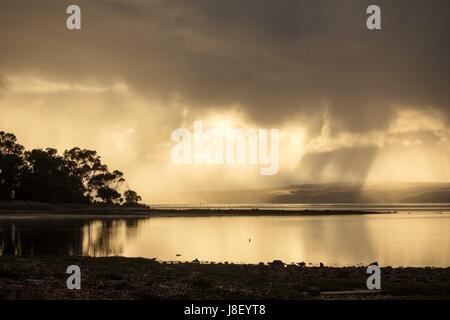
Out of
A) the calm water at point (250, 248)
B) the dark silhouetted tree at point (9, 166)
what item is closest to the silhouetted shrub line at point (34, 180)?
the dark silhouetted tree at point (9, 166)

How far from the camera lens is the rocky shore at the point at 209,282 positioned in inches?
824

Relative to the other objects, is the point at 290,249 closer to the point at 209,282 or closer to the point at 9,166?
the point at 209,282

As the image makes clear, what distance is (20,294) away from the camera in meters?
18.5

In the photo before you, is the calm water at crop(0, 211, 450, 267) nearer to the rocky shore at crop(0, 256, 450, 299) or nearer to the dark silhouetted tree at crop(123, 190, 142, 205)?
the rocky shore at crop(0, 256, 450, 299)

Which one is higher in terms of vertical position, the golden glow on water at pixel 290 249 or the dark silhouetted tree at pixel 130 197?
the dark silhouetted tree at pixel 130 197

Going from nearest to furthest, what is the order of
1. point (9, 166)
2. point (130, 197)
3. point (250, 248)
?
point (250, 248)
point (9, 166)
point (130, 197)

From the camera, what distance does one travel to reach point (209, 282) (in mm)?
24531

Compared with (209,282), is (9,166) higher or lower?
higher

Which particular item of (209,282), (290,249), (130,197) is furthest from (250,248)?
(130,197)

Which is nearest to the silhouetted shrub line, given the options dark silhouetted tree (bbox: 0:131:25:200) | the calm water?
dark silhouetted tree (bbox: 0:131:25:200)

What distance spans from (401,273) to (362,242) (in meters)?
31.4

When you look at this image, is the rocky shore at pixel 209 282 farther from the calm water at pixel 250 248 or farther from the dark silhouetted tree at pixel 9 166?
the dark silhouetted tree at pixel 9 166

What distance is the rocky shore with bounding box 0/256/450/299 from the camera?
68.7 ft
